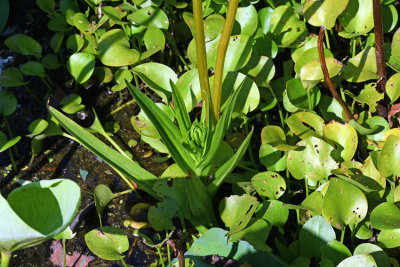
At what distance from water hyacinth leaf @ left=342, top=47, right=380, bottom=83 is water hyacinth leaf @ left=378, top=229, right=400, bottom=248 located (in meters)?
0.35

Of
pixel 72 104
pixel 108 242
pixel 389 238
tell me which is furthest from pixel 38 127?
pixel 389 238

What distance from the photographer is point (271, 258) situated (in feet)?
3.05

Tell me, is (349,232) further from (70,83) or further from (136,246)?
(70,83)

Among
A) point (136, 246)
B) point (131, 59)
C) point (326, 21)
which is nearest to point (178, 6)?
point (131, 59)

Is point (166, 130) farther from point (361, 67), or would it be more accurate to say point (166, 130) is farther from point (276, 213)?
point (361, 67)

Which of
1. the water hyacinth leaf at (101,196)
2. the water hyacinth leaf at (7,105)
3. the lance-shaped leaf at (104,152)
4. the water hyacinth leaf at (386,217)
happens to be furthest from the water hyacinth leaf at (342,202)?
the water hyacinth leaf at (7,105)

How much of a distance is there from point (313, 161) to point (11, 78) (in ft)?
2.60

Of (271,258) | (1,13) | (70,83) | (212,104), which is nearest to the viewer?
(271,258)

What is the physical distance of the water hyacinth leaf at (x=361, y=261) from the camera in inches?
33.4

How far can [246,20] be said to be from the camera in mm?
1289

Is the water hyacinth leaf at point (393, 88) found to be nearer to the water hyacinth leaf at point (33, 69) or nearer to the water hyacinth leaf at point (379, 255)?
the water hyacinth leaf at point (379, 255)

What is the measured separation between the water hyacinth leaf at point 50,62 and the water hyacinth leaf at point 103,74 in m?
0.11

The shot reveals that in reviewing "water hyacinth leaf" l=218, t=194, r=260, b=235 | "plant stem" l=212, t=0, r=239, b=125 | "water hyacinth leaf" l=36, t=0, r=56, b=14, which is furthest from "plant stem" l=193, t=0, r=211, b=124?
"water hyacinth leaf" l=36, t=0, r=56, b=14

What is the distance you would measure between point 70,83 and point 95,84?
7cm
